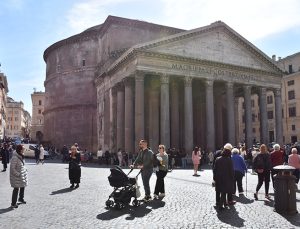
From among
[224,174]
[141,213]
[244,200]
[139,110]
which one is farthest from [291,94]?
[141,213]

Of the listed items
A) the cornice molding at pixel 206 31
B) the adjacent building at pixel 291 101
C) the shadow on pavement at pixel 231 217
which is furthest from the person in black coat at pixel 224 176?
the adjacent building at pixel 291 101

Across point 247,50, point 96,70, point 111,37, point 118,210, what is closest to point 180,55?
point 247,50

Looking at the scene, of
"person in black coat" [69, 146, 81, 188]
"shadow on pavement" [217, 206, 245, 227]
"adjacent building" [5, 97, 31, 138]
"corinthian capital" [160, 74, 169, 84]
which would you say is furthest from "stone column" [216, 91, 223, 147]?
"adjacent building" [5, 97, 31, 138]

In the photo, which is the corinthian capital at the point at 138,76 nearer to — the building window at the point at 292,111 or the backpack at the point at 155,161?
the backpack at the point at 155,161

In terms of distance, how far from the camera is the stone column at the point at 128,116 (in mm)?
28606

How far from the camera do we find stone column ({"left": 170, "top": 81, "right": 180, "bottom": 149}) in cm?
3116

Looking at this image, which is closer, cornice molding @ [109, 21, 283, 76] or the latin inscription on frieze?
cornice molding @ [109, 21, 283, 76]

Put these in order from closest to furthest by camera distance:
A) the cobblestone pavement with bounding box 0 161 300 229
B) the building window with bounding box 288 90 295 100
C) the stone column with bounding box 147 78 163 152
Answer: the cobblestone pavement with bounding box 0 161 300 229 < the stone column with bounding box 147 78 163 152 < the building window with bounding box 288 90 295 100

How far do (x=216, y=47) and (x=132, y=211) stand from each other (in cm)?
2537

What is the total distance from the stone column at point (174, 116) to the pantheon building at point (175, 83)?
9 centimetres

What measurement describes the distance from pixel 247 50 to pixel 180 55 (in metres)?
8.16

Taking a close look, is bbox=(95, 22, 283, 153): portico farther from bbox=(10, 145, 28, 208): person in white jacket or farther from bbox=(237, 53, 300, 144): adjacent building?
bbox=(10, 145, 28, 208): person in white jacket

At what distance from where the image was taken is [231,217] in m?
7.78

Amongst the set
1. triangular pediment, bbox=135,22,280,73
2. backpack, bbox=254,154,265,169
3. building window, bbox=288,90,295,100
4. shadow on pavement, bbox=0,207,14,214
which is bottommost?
shadow on pavement, bbox=0,207,14,214
